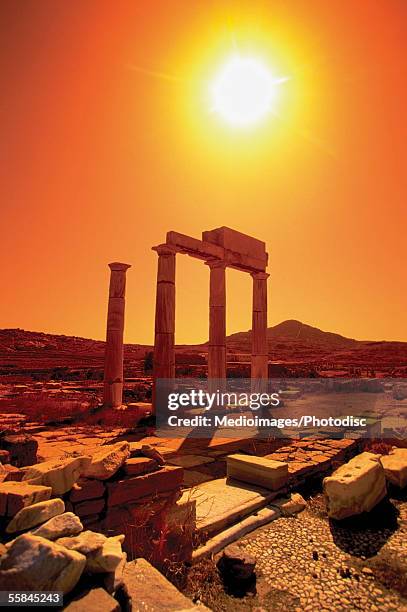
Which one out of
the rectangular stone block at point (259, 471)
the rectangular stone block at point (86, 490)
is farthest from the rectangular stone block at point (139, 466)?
the rectangular stone block at point (259, 471)

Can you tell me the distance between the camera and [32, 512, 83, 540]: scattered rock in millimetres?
2670

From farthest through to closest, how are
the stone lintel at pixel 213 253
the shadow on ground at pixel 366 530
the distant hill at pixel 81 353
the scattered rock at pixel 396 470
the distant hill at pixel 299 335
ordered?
1. the distant hill at pixel 299 335
2. the distant hill at pixel 81 353
3. the stone lintel at pixel 213 253
4. the scattered rock at pixel 396 470
5. the shadow on ground at pixel 366 530

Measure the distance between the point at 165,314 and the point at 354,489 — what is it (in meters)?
8.08

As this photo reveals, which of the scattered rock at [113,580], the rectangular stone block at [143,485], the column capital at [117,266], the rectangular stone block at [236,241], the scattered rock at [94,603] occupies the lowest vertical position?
the scattered rock at [113,580]

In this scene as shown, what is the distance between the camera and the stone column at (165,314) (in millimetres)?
11953

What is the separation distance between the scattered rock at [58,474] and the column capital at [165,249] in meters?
9.05

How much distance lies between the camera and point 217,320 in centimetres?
1403

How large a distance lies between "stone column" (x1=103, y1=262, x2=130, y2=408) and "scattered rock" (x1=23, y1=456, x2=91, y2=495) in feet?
32.1

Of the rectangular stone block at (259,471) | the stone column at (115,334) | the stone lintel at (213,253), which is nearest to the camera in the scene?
the rectangular stone block at (259,471)

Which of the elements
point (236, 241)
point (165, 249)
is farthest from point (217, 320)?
point (165, 249)

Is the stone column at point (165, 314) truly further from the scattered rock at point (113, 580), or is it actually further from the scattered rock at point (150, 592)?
the scattered rock at point (113, 580)

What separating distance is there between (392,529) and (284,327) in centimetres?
11174

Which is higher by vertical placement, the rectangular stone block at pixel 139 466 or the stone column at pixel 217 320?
the stone column at pixel 217 320

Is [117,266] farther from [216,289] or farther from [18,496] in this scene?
[18,496]
